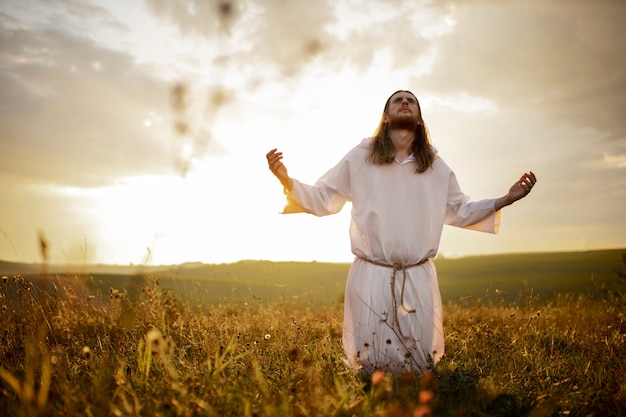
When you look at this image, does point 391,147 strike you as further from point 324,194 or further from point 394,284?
point 394,284

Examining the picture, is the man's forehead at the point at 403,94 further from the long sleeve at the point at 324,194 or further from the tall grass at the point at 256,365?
the tall grass at the point at 256,365

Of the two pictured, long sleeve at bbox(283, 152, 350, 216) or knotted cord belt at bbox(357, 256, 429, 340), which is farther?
long sleeve at bbox(283, 152, 350, 216)

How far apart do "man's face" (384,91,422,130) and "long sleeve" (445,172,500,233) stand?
799mm

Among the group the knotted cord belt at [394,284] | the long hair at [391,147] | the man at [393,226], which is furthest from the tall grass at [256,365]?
the long hair at [391,147]

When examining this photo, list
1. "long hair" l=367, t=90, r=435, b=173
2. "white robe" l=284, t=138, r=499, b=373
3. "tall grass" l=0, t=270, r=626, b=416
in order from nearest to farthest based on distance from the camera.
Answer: "tall grass" l=0, t=270, r=626, b=416 < "white robe" l=284, t=138, r=499, b=373 < "long hair" l=367, t=90, r=435, b=173

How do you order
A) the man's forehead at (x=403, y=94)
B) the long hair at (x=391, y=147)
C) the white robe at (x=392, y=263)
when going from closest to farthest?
the white robe at (x=392, y=263)
the long hair at (x=391, y=147)
the man's forehead at (x=403, y=94)

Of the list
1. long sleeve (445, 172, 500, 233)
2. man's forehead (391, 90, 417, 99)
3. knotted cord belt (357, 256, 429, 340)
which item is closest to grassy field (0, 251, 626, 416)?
knotted cord belt (357, 256, 429, 340)

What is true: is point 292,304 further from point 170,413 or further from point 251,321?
point 170,413

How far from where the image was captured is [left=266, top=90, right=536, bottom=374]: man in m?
4.79

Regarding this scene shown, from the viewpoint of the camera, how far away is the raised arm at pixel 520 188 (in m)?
5.12

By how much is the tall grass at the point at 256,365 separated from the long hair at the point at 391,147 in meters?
2.12

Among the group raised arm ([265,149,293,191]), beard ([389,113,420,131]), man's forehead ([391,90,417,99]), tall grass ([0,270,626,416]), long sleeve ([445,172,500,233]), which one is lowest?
tall grass ([0,270,626,416])

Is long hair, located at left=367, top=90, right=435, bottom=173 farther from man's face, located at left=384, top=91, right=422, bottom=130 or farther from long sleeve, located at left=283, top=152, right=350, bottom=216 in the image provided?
long sleeve, located at left=283, top=152, right=350, bottom=216

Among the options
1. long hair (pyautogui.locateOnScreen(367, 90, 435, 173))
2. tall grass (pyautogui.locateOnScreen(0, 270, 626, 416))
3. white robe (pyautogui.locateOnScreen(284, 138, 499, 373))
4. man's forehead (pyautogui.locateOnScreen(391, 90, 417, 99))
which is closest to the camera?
tall grass (pyautogui.locateOnScreen(0, 270, 626, 416))
